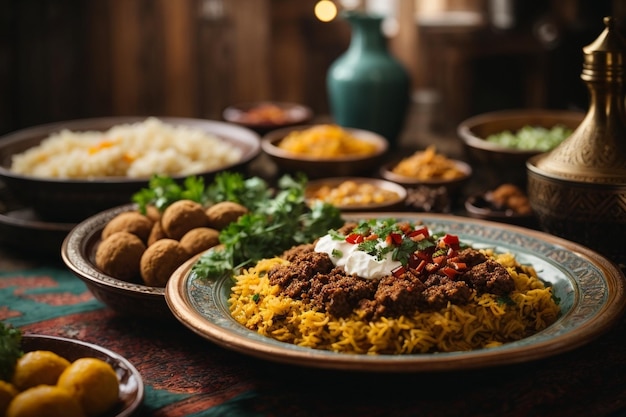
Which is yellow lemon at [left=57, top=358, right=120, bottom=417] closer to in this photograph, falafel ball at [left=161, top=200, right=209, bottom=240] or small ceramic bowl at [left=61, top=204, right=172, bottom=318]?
small ceramic bowl at [left=61, top=204, right=172, bottom=318]

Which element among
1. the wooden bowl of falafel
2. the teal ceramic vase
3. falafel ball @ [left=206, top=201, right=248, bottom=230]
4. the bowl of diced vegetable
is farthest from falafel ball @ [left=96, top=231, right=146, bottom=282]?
the teal ceramic vase

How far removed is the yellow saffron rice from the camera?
6.19 feet

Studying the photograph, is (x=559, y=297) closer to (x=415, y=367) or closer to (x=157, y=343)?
(x=415, y=367)

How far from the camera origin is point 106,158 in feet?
11.1

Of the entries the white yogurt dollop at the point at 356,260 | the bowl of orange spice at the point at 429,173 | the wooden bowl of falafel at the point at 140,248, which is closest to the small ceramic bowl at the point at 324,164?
the bowl of orange spice at the point at 429,173

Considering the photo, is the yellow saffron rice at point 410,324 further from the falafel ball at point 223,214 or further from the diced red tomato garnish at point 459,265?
the falafel ball at point 223,214

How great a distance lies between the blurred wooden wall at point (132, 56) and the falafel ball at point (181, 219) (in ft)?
10.0

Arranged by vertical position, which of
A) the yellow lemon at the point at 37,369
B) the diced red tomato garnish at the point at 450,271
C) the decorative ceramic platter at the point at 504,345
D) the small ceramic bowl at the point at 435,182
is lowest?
the yellow lemon at the point at 37,369

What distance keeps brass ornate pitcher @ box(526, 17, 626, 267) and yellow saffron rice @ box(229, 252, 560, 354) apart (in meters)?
0.46

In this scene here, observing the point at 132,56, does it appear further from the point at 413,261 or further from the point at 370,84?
the point at 413,261

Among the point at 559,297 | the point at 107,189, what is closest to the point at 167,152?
the point at 107,189

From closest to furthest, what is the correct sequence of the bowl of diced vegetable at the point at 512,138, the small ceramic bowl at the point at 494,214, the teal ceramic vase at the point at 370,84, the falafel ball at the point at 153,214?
the falafel ball at the point at 153,214 → the small ceramic bowl at the point at 494,214 → the bowl of diced vegetable at the point at 512,138 → the teal ceramic vase at the point at 370,84

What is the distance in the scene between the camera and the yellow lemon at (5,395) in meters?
1.66

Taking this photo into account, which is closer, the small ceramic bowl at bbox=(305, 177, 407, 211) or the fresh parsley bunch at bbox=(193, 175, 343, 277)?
the fresh parsley bunch at bbox=(193, 175, 343, 277)
